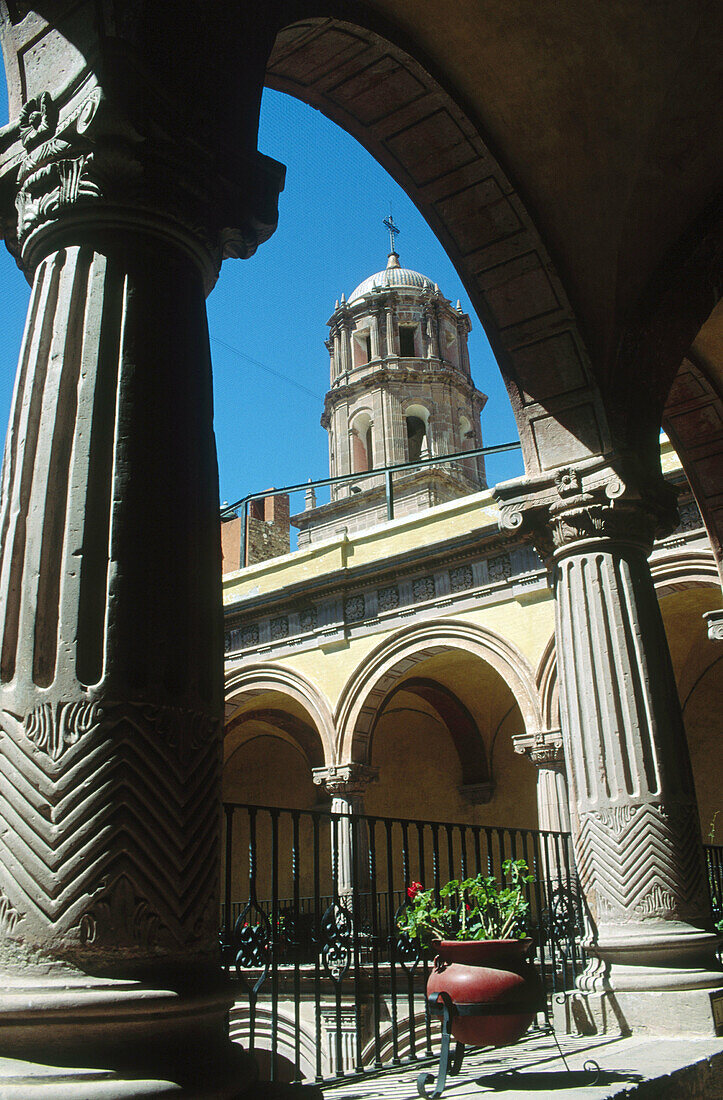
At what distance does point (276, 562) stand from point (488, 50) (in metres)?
11.5

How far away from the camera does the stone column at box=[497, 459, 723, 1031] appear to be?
3.58 m

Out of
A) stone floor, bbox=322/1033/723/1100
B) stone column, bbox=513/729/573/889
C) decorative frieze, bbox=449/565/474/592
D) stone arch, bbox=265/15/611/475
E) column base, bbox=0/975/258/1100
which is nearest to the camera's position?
column base, bbox=0/975/258/1100

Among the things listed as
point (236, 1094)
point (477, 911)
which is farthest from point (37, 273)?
point (477, 911)

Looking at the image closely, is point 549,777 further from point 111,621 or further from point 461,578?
point 111,621

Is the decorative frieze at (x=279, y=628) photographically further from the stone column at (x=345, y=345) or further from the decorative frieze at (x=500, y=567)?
the stone column at (x=345, y=345)

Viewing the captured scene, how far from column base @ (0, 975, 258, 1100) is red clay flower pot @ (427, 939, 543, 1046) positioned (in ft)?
5.08

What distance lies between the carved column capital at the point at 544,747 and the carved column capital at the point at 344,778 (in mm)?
2642

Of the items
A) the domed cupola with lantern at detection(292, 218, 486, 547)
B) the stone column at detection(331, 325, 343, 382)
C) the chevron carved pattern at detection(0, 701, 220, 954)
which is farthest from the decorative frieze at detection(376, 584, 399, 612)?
the stone column at detection(331, 325, 343, 382)

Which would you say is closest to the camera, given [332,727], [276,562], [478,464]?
[332,727]

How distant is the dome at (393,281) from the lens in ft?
103

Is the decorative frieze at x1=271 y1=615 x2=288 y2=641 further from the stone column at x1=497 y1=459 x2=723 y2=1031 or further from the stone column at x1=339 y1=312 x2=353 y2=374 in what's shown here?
the stone column at x1=339 y1=312 x2=353 y2=374

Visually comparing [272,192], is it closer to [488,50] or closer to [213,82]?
[213,82]

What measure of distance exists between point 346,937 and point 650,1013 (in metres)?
1.27

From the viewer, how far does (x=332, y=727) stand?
13.3m
